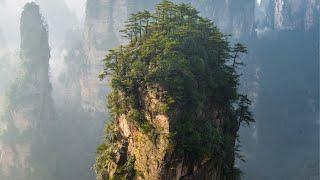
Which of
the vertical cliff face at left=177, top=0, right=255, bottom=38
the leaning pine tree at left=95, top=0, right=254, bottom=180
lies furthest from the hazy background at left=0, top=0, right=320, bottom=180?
the leaning pine tree at left=95, top=0, right=254, bottom=180

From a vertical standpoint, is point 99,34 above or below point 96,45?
above

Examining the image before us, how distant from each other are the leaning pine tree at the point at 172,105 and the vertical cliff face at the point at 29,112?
59.0 metres

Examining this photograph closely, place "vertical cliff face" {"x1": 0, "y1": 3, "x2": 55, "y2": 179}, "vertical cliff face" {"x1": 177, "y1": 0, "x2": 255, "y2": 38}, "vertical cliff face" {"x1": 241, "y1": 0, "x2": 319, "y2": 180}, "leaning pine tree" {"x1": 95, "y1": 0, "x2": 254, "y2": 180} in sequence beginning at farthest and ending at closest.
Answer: "vertical cliff face" {"x1": 177, "y1": 0, "x2": 255, "y2": 38}, "vertical cliff face" {"x1": 241, "y1": 0, "x2": 319, "y2": 180}, "vertical cliff face" {"x1": 0, "y1": 3, "x2": 55, "y2": 179}, "leaning pine tree" {"x1": 95, "y1": 0, "x2": 254, "y2": 180}

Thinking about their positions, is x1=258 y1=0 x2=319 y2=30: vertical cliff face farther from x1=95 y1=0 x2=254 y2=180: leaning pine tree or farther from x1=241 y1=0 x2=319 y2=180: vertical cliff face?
x1=95 y1=0 x2=254 y2=180: leaning pine tree

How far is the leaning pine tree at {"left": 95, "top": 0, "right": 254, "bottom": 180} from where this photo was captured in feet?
124

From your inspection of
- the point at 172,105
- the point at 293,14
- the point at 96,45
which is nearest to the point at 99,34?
the point at 96,45

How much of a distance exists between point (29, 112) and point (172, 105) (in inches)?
2705

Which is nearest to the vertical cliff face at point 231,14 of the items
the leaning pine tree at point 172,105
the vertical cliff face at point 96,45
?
→ the vertical cliff face at point 96,45

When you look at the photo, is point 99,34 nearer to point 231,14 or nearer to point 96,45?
point 96,45

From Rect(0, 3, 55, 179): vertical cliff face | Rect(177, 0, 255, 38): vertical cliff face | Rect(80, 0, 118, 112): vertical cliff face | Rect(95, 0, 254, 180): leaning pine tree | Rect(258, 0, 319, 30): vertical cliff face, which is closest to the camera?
Rect(95, 0, 254, 180): leaning pine tree

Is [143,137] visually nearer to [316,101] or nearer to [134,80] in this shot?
[134,80]

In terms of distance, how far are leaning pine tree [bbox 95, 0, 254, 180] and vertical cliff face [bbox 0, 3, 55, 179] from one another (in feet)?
193

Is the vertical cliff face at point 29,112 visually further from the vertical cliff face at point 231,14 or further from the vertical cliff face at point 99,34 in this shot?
the vertical cliff face at point 231,14

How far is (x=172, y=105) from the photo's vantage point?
1490 inches
